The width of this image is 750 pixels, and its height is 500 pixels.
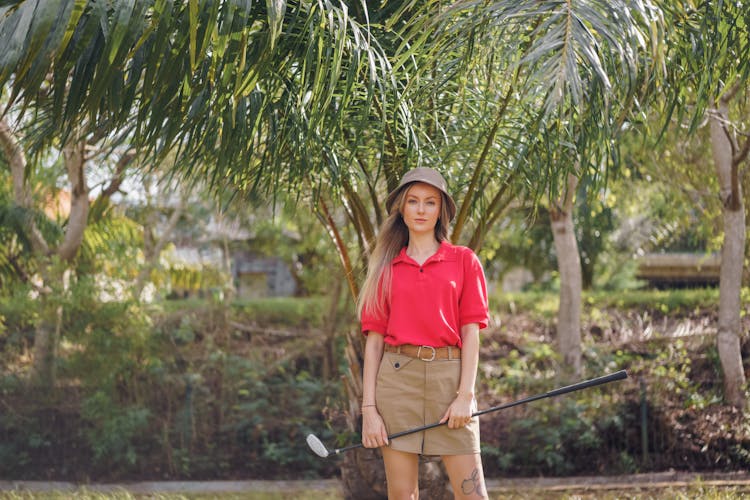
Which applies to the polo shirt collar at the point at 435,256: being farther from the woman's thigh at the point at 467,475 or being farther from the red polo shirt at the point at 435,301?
the woman's thigh at the point at 467,475

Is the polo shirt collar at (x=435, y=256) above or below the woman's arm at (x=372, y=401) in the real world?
above

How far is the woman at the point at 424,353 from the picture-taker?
3176 millimetres

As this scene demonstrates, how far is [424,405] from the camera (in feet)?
10.4

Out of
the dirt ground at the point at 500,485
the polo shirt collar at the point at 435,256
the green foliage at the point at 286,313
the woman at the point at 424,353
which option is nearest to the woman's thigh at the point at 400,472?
the woman at the point at 424,353

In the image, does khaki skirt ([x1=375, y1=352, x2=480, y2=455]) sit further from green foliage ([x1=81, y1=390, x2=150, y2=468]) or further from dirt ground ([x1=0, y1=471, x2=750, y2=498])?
green foliage ([x1=81, y1=390, x2=150, y2=468])

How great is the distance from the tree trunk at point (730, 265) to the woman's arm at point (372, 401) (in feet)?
17.6

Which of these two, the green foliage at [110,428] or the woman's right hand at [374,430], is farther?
the green foliage at [110,428]

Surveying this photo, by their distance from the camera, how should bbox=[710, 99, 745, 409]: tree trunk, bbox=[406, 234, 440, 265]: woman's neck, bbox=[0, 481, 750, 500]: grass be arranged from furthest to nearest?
bbox=[710, 99, 745, 409]: tree trunk → bbox=[0, 481, 750, 500]: grass → bbox=[406, 234, 440, 265]: woman's neck

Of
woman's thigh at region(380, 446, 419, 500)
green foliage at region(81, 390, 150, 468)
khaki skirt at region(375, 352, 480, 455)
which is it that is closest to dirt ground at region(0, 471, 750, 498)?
green foliage at region(81, 390, 150, 468)

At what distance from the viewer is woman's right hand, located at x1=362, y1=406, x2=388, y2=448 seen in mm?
3186

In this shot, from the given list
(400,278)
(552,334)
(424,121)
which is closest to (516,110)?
(424,121)

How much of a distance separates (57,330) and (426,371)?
5443mm

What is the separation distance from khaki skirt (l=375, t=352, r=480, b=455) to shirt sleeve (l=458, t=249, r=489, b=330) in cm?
18

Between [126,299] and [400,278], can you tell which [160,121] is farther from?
[126,299]
